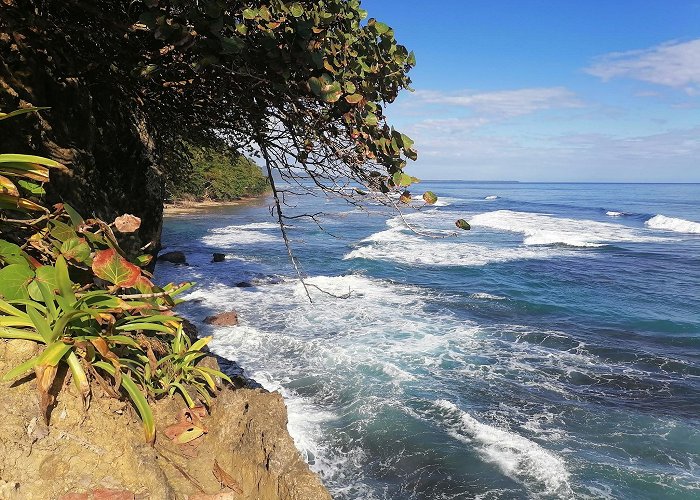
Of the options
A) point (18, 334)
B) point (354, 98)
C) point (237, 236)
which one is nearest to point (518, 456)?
point (354, 98)

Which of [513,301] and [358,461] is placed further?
[513,301]

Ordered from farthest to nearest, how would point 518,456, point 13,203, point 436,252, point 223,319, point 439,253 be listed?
point 436,252
point 439,253
point 223,319
point 518,456
point 13,203

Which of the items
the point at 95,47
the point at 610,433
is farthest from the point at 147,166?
the point at 610,433

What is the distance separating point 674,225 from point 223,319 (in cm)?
4258

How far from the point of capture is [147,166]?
8.12 metres

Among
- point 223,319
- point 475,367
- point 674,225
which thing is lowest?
point 475,367

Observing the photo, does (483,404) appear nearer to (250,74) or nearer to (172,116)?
(172,116)

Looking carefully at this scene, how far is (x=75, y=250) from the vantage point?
2.63 metres

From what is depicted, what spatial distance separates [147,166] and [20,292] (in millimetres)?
6152

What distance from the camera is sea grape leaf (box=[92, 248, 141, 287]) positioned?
8.48 feet

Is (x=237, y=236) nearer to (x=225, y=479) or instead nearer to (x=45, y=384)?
(x=225, y=479)

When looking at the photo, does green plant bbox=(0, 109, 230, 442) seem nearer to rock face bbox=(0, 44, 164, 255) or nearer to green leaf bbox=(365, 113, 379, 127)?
rock face bbox=(0, 44, 164, 255)

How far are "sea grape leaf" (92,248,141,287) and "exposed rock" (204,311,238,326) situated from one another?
10665 mm

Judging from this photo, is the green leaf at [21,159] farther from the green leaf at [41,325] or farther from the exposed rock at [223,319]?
the exposed rock at [223,319]
